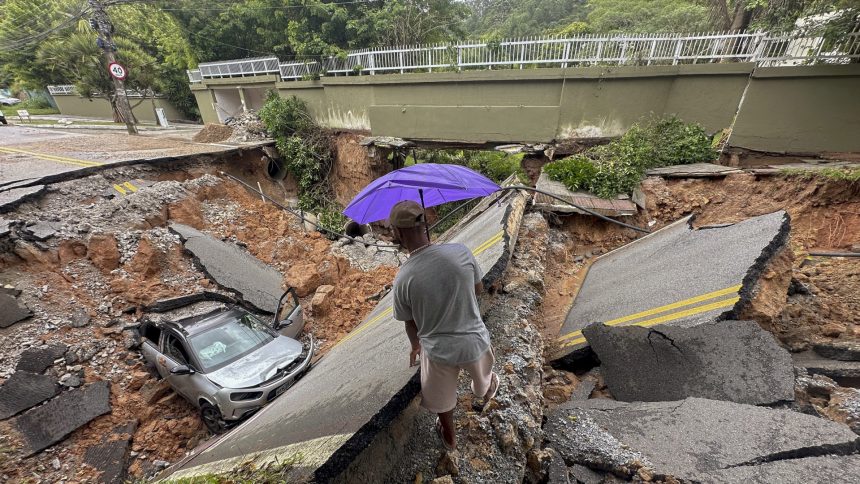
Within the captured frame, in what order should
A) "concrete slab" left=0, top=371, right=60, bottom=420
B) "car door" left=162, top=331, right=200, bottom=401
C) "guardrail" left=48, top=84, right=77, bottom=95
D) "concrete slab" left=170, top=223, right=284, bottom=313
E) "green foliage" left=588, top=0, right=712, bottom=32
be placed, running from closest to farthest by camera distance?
"concrete slab" left=0, top=371, right=60, bottom=420 < "car door" left=162, top=331, right=200, bottom=401 < "concrete slab" left=170, top=223, right=284, bottom=313 < "green foliage" left=588, top=0, right=712, bottom=32 < "guardrail" left=48, top=84, right=77, bottom=95

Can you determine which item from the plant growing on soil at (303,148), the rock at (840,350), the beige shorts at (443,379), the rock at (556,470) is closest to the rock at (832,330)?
the rock at (840,350)

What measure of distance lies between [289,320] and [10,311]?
3802 mm

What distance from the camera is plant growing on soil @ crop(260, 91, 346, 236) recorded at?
1250cm

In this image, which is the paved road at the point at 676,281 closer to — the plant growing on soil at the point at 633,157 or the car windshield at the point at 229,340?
the plant growing on soil at the point at 633,157

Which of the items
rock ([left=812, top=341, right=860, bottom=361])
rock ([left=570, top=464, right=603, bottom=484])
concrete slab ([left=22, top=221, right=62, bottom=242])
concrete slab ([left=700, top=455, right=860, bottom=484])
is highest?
concrete slab ([left=700, top=455, right=860, bottom=484])

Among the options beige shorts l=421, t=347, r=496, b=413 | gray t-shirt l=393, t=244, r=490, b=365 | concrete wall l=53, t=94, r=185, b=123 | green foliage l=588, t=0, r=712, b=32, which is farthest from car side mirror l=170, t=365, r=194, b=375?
concrete wall l=53, t=94, r=185, b=123

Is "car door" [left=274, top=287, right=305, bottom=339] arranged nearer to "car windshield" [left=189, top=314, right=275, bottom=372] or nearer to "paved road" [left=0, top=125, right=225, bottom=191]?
"car windshield" [left=189, top=314, right=275, bottom=372]

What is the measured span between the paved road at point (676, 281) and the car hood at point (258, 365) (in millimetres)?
3754

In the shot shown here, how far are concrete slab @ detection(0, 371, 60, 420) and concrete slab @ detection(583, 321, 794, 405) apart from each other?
21.6ft

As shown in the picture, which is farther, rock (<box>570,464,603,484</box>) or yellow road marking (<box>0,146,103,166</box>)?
yellow road marking (<box>0,146,103,166</box>)

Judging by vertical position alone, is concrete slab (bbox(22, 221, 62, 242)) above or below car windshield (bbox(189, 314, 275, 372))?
above

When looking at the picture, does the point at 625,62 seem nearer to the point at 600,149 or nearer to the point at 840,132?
the point at 600,149

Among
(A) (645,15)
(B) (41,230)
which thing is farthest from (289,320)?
(A) (645,15)

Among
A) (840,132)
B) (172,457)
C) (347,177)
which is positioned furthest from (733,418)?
(347,177)
